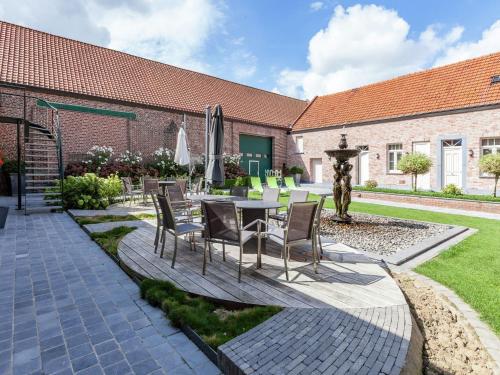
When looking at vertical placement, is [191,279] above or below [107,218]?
below

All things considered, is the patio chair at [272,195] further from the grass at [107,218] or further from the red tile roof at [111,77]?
the red tile roof at [111,77]

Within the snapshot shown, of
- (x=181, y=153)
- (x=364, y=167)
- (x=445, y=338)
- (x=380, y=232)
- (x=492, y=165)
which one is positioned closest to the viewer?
(x=445, y=338)

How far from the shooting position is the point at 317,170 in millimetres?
21844

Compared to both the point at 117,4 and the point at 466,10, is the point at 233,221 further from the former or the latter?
the point at 466,10

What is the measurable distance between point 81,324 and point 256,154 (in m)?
19.9

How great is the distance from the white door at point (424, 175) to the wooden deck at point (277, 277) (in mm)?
13969

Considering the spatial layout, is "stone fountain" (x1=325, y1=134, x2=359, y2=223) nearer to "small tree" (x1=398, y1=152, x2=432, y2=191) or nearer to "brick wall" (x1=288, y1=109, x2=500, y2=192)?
"brick wall" (x1=288, y1=109, x2=500, y2=192)

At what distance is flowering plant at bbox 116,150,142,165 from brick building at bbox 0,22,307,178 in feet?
1.39

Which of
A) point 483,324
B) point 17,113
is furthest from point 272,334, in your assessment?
point 17,113

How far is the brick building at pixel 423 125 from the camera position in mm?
13992

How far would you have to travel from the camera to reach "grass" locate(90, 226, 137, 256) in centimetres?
473

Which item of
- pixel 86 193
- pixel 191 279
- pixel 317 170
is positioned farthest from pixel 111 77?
pixel 191 279

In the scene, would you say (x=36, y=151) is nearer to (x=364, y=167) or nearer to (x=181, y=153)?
(x=181, y=153)

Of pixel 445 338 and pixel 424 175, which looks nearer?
pixel 445 338
